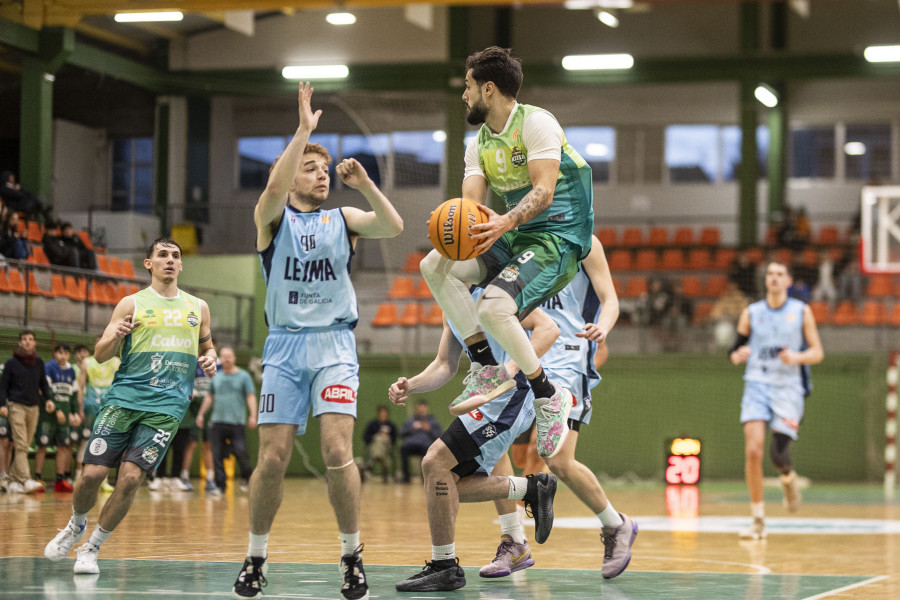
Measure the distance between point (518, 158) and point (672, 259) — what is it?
1964cm

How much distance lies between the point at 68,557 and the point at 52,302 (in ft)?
38.6

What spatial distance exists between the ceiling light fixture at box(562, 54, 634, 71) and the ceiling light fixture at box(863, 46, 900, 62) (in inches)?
198

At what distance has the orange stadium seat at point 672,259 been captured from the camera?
25188mm

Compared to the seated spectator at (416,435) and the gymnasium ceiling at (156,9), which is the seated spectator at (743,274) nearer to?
the gymnasium ceiling at (156,9)

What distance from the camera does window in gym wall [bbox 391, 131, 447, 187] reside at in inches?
1086

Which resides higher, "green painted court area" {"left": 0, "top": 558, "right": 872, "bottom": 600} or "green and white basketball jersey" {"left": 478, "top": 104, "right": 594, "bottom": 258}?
"green and white basketball jersey" {"left": 478, "top": 104, "right": 594, "bottom": 258}

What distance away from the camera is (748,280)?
76.1 feet

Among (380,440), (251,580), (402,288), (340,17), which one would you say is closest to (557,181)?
(251,580)

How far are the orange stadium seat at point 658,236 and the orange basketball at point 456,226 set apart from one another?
817 inches

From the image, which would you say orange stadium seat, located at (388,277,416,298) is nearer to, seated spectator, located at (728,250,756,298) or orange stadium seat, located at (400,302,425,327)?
orange stadium seat, located at (400,302,425,327)

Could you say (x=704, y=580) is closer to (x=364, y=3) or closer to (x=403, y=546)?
(x=403, y=546)

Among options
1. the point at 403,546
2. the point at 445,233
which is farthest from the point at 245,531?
the point at 445,233

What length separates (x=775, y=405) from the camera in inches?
416

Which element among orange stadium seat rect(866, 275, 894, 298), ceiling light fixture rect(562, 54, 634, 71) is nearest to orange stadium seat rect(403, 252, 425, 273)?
ceiling light fixture rect(562, 54, 634, 71)
